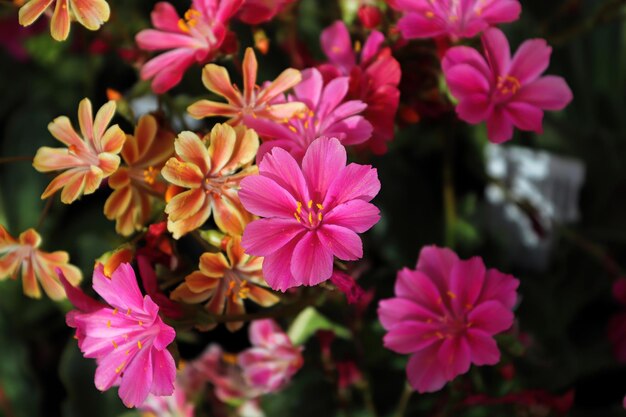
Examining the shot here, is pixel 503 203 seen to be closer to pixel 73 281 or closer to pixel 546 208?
pixel 546 208

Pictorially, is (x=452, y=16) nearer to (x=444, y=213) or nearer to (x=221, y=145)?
(x=221, y=145)

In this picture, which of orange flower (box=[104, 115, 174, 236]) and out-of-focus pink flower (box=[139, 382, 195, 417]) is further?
out-of-focus pink flower (box=[139, 382, 195, 417])

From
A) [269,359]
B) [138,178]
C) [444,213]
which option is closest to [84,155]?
[138,178]

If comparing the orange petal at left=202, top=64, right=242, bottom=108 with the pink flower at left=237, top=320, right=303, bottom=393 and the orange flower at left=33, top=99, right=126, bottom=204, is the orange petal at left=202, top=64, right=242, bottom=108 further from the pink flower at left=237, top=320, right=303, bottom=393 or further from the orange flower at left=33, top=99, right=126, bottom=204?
the pink flower at left=237, top=320, right=303, bottom=393

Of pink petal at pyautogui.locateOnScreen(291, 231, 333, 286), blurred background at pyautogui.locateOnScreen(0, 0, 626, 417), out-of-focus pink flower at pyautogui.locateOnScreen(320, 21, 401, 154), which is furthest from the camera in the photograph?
blurred background at pyautogui.locateOnScreen(0, 0, 626, 417)

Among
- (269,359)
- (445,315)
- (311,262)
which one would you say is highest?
(311,262)

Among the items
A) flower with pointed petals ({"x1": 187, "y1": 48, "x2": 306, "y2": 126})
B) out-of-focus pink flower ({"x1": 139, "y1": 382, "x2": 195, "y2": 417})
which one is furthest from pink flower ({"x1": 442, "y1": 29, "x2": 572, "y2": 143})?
out-of-focus pink flower ({"x1": 139, "y1": 382, "x2": 195, "y2": 417})
